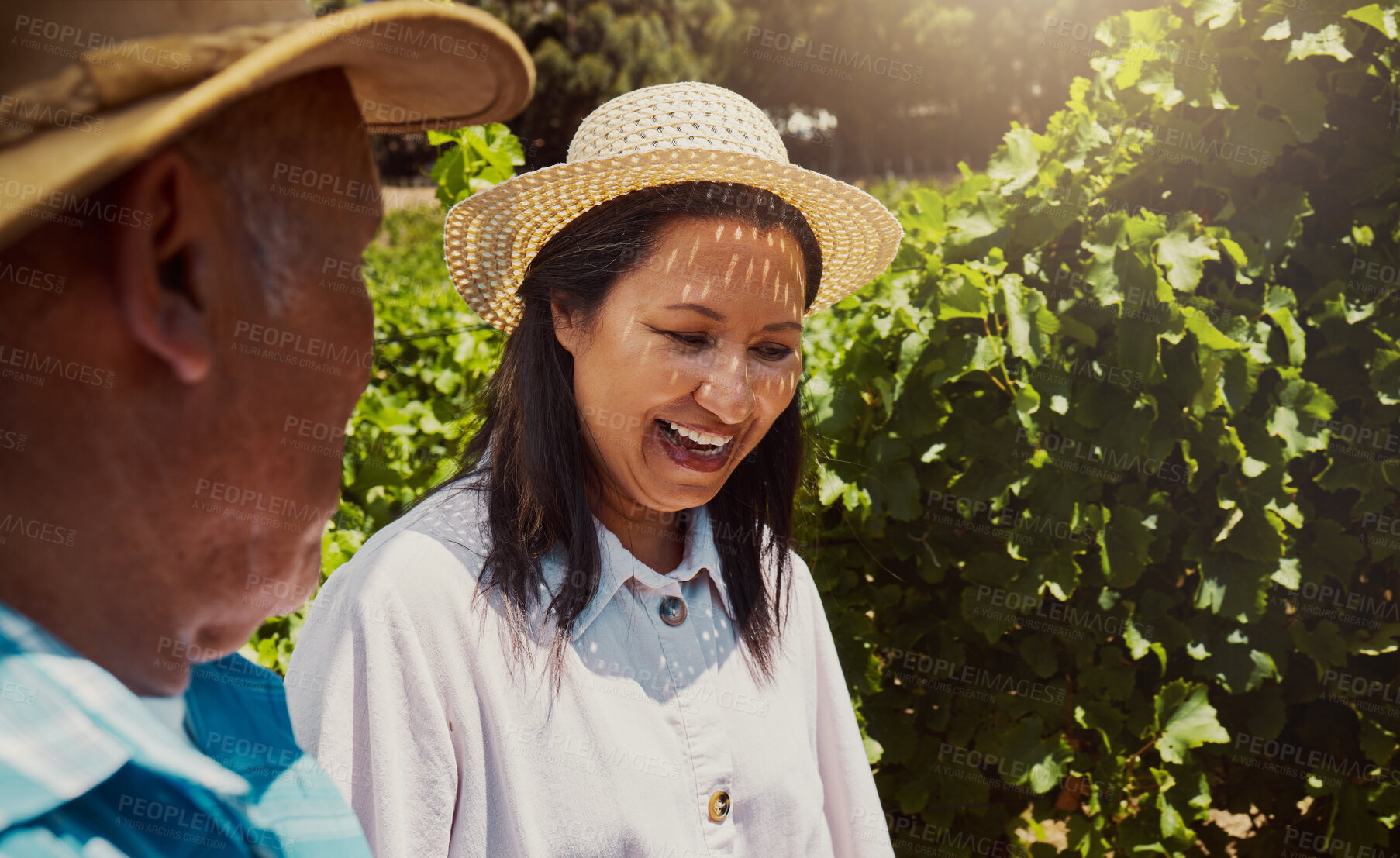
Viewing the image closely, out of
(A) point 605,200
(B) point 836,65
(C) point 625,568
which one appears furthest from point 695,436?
(B) point 836,65

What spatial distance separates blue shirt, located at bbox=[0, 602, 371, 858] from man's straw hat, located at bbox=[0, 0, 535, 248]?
24 cm

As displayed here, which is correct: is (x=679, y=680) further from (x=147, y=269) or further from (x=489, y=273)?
(x=147, y=269)

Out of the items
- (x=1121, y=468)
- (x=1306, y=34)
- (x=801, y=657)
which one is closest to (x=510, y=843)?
(x=801, y=657)

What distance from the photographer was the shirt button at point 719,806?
1633 mm

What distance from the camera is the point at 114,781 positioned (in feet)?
1.87

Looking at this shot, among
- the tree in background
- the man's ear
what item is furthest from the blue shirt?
the tree in background

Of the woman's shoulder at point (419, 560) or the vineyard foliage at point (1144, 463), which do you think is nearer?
the woman's shoulder at point (419, 560)

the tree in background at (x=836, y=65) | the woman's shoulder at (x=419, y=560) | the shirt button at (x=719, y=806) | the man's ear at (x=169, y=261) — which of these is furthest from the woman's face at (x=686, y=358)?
the tree in background at (x=836, y=65)

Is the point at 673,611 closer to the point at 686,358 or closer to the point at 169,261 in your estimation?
the point at 686,358

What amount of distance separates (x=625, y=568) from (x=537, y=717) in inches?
13.4

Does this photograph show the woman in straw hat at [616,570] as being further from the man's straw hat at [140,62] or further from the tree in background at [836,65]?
the tree in background at [836,65]

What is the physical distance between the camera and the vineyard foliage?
110 inches

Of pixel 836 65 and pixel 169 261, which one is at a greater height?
pixel 836 65

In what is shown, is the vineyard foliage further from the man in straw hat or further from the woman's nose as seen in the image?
the man in straw hat
